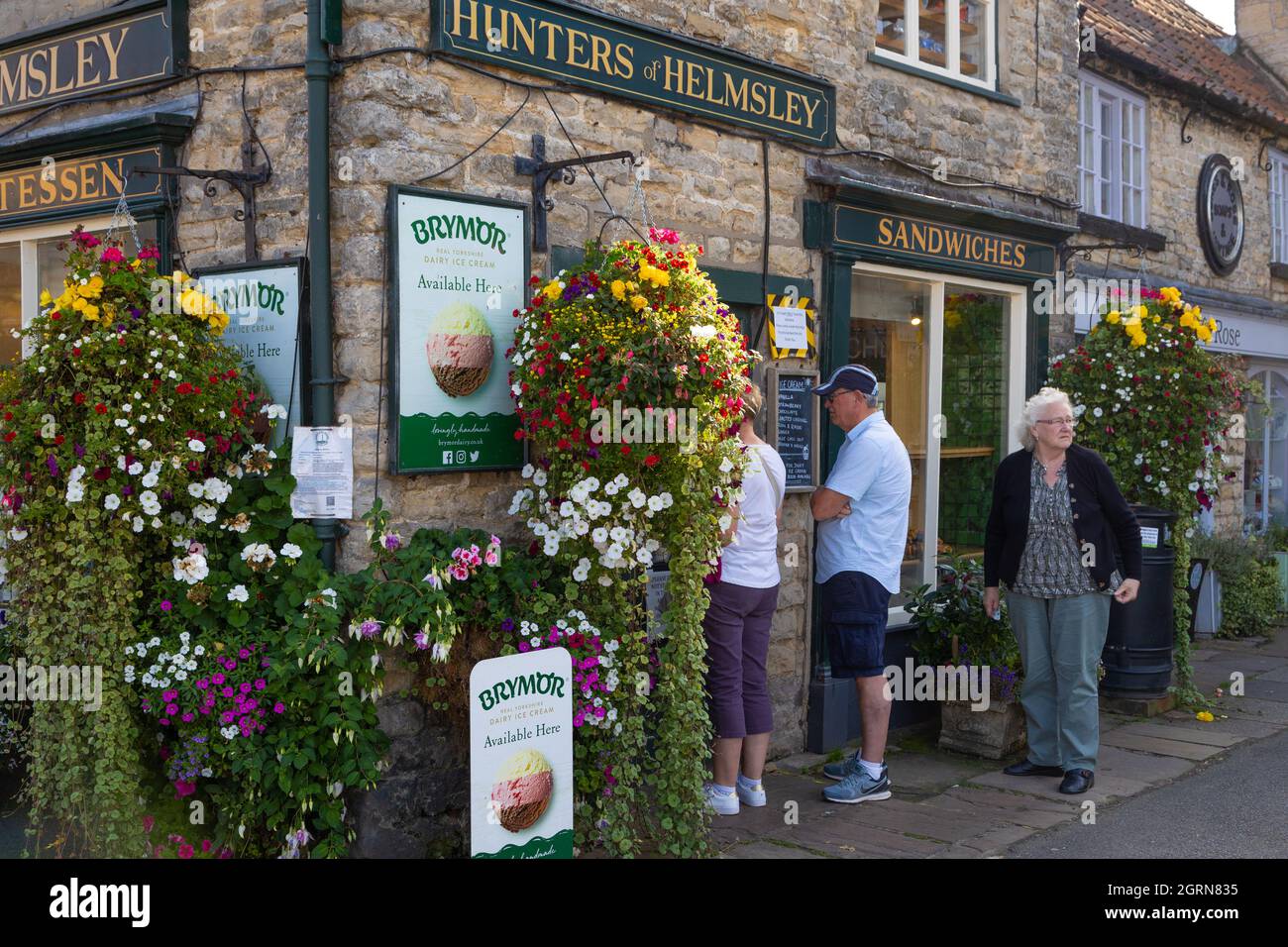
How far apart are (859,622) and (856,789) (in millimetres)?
795

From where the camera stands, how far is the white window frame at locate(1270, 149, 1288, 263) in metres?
13.5

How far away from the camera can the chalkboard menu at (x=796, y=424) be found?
22.5 ft

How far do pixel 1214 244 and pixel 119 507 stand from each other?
10727 millimetres

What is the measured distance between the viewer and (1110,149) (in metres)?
10.9

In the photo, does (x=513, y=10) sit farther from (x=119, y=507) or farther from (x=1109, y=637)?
(x=1109, y=637)

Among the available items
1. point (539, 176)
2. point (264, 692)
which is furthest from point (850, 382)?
point (264, 692)

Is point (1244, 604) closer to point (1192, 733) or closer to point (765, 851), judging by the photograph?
point (1192, 733)

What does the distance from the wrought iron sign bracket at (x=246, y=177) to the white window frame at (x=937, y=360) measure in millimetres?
3565

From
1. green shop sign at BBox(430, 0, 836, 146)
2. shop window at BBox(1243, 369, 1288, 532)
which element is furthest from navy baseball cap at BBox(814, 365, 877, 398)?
shop window at BBox(1243, 369, 1288, 532)

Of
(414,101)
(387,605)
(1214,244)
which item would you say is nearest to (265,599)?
(387,605)

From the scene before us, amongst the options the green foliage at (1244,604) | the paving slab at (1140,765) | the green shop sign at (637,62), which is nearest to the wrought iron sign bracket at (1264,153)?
the green foliage at (1244,604)

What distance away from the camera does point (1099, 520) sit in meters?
6.26

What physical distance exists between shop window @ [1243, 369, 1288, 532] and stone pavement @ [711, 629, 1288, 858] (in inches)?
210

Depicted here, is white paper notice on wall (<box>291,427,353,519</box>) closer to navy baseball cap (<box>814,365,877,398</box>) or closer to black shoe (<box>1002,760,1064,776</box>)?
navy baseball cap (<box>814,365,877,398</box>)
